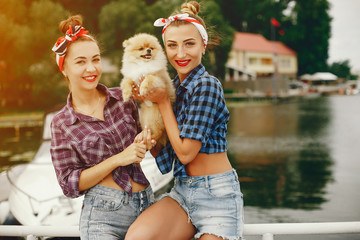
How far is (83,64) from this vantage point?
211 centimetres

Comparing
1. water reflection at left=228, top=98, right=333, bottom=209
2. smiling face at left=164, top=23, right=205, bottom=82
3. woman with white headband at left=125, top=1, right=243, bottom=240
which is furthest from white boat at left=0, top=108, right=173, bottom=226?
water reflection at left=228, top=98, right=333, bottom=209

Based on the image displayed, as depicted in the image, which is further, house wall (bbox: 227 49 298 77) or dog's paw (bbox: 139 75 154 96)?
house wall (bbox: 227 49 298 77)

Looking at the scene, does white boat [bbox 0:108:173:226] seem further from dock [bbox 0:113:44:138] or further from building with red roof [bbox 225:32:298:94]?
building with red roof [bbox 225:32:298:94]

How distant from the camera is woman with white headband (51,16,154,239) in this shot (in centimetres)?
202

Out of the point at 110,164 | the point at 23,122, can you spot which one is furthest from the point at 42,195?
the point at 23,122

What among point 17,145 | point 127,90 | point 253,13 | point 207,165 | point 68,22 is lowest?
point 17,145

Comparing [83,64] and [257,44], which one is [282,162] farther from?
[257,44]

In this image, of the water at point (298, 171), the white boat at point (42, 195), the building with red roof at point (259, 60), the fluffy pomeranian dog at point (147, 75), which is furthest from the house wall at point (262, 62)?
the fluffy pomeranian dog at point (147, 75)

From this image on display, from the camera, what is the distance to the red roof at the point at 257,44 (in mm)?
55344

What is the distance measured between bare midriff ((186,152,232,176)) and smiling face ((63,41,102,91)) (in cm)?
72

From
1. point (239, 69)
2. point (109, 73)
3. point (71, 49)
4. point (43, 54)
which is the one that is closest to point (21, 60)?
point (43, 54)

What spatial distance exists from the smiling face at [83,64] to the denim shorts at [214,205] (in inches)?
31.3

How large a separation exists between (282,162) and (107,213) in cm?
930

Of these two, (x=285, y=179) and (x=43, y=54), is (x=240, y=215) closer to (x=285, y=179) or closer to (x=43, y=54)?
(x=285, y=179)
